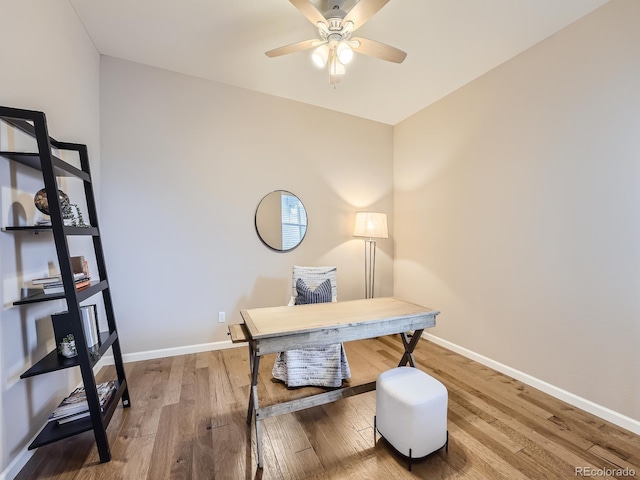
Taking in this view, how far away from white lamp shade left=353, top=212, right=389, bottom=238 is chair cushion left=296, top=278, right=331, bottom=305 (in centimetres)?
101

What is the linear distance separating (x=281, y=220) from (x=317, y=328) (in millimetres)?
1954

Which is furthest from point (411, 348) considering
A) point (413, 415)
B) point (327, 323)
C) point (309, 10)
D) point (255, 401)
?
point (309, 10)

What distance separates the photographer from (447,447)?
1640 mm

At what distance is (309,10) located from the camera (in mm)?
1657

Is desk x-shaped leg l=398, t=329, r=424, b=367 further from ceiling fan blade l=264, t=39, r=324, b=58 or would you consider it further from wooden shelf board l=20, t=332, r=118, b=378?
ceiling fan blade l=264, t=39, r=324, b=58

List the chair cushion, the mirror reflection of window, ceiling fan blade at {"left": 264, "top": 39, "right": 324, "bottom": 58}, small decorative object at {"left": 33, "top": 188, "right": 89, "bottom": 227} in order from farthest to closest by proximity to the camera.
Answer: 1. the mirror reflection of window
2. the chair cushion
3. ceiling fan blade at {"left": 264, "top": 39, "right": 324, "bottom": 58}
4. small decorative object at {"left": 33, "top": 188, "right": 89, "bottom": 227}

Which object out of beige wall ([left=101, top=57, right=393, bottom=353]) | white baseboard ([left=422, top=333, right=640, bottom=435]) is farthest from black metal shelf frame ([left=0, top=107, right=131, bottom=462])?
white baseboard ([left=422, top=333, right=640, bottom=435])

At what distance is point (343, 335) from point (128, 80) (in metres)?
3.13

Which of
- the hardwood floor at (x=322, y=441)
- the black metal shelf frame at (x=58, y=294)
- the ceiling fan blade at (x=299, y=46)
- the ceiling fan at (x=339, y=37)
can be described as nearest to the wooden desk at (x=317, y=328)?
the hardwood floor at (x=322, y=441)

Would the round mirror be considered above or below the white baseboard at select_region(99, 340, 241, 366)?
above

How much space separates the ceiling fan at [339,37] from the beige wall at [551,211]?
1.35 m

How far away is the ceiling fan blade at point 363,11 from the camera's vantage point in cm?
157

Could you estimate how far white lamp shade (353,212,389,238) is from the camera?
3391mm

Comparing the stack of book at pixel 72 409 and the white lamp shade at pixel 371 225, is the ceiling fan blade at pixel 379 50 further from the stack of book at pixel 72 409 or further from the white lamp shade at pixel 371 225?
the stack of book at pixel 72 409
